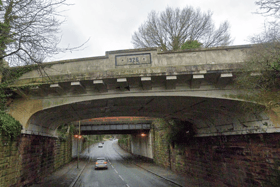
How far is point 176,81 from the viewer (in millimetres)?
8703

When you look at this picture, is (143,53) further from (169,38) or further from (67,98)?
(169,38)

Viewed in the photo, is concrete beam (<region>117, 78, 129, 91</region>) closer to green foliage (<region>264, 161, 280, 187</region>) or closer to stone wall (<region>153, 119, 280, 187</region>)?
stone wall (<region>153, 119, 280, 187</region>)

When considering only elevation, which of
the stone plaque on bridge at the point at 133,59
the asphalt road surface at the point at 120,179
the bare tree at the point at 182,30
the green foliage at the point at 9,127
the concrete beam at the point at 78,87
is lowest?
the asphalt road surface at the point at 120,179

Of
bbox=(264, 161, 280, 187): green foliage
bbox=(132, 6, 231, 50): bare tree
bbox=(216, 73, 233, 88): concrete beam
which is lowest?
bbox=(264, 161, 280, 187): green foliage

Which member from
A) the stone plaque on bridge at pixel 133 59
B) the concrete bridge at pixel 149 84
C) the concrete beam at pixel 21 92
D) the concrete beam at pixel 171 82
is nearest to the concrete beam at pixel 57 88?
the concrete bridge at pixel 149 84

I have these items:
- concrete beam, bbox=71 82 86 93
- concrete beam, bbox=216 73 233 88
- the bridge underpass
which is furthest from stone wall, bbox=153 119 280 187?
concrete beam, bbox=71 82 86 93

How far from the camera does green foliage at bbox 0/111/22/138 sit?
7887 mm

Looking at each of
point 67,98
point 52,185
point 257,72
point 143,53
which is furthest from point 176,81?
point 52,185

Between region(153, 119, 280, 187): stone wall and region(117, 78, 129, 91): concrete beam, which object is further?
region(117, 78, 129, 91): concrete beam

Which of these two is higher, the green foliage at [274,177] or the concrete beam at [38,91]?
the concrete beam at [38,91]

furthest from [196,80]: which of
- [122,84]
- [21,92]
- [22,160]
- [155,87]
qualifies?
[22,160]

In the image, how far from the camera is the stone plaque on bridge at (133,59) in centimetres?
939

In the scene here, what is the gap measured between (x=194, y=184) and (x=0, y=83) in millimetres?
13241

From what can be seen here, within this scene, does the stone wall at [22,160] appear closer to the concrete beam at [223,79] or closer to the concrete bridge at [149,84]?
the concrete bridge at [149,84]
